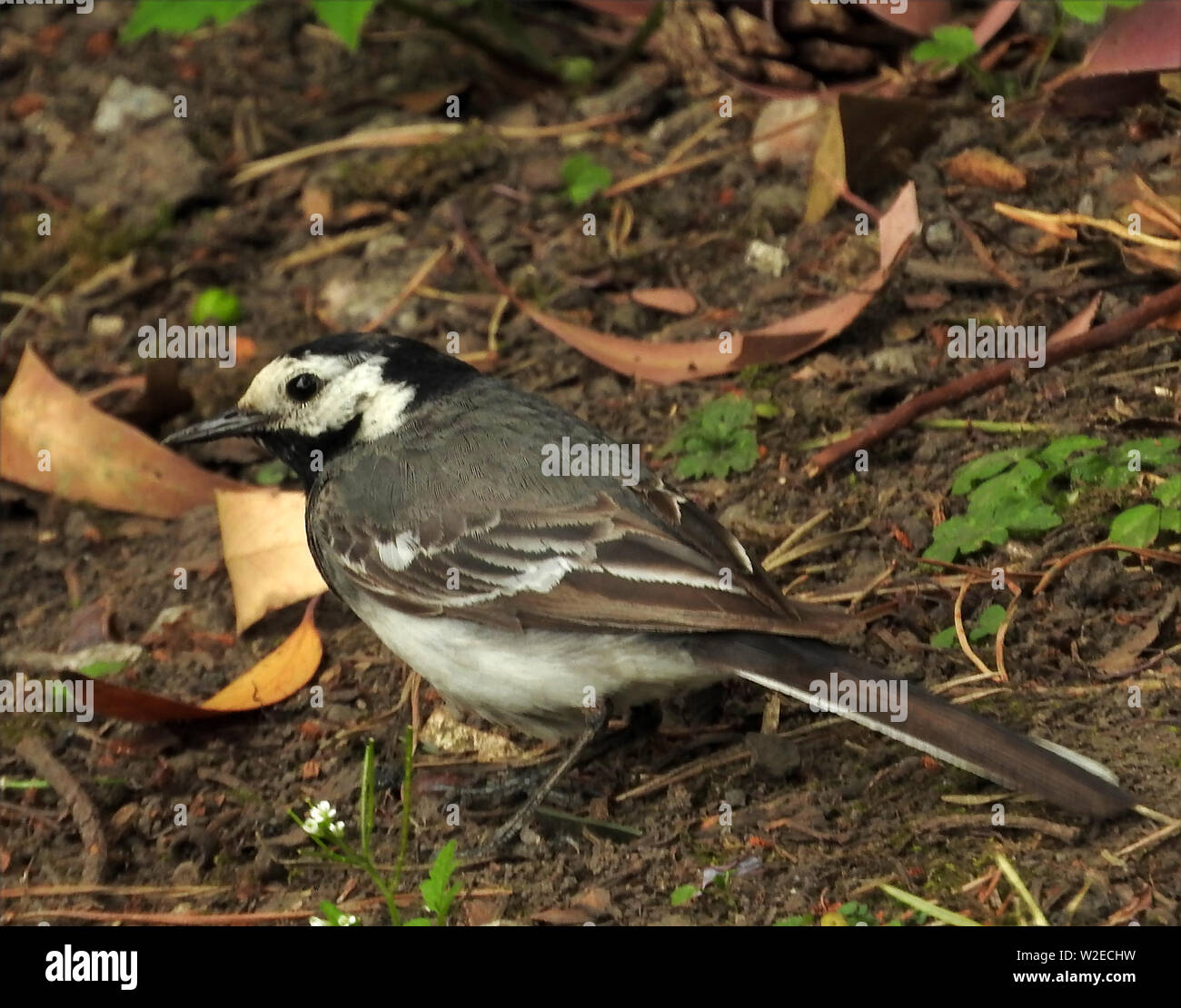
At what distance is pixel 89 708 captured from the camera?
18.1ft

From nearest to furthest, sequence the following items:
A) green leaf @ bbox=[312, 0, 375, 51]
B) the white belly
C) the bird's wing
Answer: the bird's wing < the white belly < green leaf @ bbox=[312, 0, 375, 51]

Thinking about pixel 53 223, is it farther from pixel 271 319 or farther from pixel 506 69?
pixel 506 69

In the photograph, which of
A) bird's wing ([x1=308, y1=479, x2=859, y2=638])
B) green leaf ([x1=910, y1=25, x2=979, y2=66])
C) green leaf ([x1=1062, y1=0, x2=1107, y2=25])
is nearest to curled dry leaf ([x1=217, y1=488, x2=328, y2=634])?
bird's wing ([x1=308, y1=479, x2=859, y2=638])

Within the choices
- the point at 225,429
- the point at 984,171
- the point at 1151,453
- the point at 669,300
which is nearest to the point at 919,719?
the point at 1151,453

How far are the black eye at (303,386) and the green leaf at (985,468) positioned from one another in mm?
2206

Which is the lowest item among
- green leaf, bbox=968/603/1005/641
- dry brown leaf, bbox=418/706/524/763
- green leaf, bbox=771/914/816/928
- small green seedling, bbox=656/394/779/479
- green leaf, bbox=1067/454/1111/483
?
dry brown leaf, bbox=418/706/524/763

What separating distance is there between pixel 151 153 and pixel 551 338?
2845 mm

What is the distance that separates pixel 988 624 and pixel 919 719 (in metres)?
0.87

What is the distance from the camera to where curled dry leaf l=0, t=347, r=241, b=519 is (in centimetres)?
683

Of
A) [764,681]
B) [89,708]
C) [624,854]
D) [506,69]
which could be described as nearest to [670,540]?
[764,681]

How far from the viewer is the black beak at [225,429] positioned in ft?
18.8

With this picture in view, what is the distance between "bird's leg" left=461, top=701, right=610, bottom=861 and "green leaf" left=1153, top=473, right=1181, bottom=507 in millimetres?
1835

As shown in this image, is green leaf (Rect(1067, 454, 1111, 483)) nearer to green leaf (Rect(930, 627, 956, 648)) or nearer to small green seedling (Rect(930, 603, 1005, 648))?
small green seedling (Rect(930, 603, 1005, 648))

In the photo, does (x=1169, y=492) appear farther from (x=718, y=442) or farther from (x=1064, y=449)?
(x=718, y=442)
